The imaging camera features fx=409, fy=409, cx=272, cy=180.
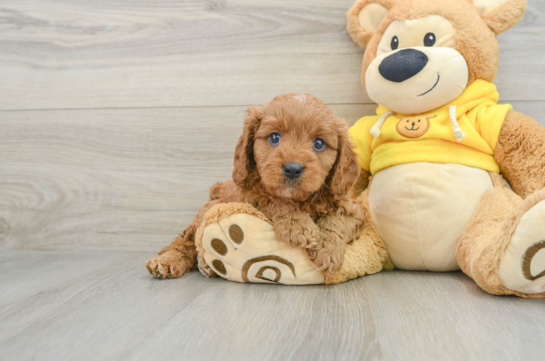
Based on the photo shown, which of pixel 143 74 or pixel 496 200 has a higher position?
pixel 143 74

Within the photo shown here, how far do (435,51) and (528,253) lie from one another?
1.98 feet

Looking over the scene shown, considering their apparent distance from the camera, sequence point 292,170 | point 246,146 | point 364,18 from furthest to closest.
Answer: point 364,18 < point 246,146 < point 292,170

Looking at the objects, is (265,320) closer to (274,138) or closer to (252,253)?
(252,253)

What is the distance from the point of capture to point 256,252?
1068 mm

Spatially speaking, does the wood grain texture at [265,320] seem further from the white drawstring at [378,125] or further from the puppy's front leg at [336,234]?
the white drawstring at [378,125]

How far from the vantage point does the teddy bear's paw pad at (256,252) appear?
3.49 ft

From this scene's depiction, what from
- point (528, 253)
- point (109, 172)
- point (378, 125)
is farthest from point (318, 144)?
point (109, 172)

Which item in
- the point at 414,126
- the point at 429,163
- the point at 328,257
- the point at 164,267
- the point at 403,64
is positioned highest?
the point at 403,64

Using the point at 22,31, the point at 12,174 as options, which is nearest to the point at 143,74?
the point at 22,31

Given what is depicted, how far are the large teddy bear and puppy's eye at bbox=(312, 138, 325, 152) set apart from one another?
23 centimetres

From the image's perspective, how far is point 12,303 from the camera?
103 centimetres

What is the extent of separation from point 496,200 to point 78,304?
1.13m

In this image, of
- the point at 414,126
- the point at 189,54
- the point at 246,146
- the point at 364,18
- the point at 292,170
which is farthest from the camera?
the point at 189,54

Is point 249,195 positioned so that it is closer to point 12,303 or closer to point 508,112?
point 12,303
